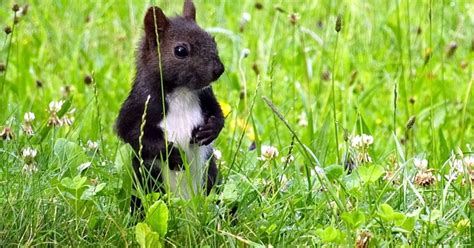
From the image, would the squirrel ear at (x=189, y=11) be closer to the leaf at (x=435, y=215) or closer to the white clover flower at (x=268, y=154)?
the white clover flower at (x=268, y=154)

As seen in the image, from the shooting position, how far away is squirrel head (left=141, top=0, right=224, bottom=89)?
15.1ft

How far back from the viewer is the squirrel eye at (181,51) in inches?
183

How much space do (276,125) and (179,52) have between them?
3.31 ft

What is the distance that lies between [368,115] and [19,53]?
7.88 ft

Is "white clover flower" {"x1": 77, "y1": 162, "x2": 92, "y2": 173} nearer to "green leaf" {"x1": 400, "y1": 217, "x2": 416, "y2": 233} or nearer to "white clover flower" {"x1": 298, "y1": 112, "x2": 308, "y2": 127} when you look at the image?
"green leaf" {"x1": 400, "y1": 217, "x2": 416, "y2": 233}

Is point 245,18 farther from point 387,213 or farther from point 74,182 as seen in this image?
point 387,213

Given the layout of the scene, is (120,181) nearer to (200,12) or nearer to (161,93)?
(161,93)

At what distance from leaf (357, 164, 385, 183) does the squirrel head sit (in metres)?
0.69

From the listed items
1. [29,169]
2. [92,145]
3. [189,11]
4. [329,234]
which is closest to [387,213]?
[329,234]

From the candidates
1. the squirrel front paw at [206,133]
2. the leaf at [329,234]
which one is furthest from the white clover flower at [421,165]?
the leaf at [329,234]

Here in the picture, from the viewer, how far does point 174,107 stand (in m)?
4.54

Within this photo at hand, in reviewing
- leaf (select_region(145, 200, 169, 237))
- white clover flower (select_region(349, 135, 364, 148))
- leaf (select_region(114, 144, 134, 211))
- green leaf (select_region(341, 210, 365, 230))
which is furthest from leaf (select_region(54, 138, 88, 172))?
green leaf (select_region(341, 210, 365, 230))

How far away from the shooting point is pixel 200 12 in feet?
28.1

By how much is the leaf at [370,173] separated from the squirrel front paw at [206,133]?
1.89 ft
